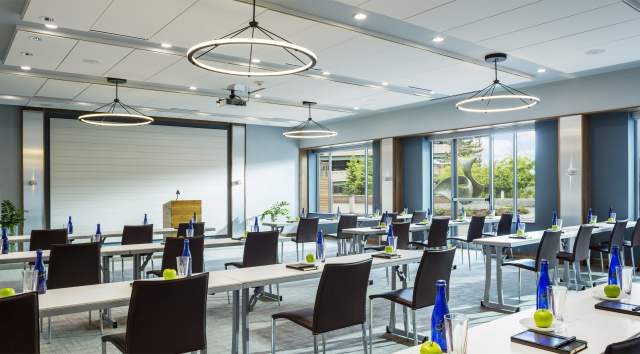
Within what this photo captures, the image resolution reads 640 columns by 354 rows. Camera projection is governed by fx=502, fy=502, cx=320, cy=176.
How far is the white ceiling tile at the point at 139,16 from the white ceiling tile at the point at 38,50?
80cm

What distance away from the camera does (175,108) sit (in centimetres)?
1101

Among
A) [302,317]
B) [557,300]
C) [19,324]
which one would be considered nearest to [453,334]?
[557,300]

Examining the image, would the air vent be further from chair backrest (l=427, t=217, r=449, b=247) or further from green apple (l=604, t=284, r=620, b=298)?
chair backrest (l=427, t=217, r=449, b=247)

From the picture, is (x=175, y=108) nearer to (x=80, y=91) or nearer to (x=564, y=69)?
(x=80, y=91)

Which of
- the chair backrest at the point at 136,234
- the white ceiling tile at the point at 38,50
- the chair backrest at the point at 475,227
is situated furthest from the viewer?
the chair backrest at the point at 475,227

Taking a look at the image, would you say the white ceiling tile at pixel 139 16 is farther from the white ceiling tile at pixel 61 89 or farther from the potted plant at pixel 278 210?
the potted plant at pixel 278 210

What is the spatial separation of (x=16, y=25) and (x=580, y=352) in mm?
6014

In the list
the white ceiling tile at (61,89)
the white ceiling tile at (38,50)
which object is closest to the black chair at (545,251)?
the white ceiling tile at (38,50)

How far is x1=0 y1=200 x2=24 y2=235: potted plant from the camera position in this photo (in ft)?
31.2

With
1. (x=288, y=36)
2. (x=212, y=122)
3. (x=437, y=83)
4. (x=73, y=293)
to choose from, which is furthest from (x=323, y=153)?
(x=73, y=293)

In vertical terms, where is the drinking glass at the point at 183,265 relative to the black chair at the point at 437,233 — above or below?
above

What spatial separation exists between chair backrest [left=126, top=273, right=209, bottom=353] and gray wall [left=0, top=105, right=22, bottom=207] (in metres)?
9.53

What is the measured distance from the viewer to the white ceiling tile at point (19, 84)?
7.95 metres

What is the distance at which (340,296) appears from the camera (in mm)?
3264
